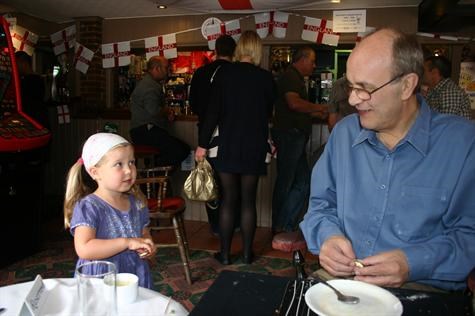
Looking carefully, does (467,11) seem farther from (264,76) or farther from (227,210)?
(227,210)

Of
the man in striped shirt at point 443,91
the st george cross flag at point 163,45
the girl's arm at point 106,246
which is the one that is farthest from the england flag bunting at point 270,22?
the girl's arm at point 106,246

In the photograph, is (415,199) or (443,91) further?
(443,91)

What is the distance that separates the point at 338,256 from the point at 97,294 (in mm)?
744

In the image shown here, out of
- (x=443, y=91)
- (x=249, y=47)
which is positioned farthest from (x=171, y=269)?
(x=443, y=91)

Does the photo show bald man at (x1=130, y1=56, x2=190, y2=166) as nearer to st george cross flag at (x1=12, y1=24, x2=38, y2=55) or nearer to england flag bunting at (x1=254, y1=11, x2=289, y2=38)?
england flag bunting at (x1=254, y1=11, x2=289, y2=38)

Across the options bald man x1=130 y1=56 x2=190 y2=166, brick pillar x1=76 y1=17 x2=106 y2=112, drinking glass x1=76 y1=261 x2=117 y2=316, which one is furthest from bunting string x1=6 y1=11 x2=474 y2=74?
drinking glass x1=76 y1=261 x2=117 y2=316

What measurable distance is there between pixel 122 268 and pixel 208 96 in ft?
6.58

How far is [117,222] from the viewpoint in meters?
1.79

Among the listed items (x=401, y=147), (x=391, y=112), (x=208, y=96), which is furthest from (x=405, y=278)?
(x=208, y=96)

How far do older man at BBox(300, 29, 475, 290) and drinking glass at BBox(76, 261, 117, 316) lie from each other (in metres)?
0.70

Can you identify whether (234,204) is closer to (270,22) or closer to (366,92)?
(366,92)

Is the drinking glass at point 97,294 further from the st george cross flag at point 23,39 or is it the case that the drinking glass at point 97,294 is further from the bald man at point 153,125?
the st george cross flag at point 23,39

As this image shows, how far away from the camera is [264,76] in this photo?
3305mm

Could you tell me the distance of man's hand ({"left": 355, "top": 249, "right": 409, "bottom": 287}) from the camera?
129cm
